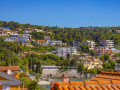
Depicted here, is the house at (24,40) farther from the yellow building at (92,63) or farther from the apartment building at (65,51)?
the yellow building at (92,63)

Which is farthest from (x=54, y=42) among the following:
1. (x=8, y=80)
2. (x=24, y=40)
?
(x=8, y=80)

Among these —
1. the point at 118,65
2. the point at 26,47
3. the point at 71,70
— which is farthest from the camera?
the point at 26,47

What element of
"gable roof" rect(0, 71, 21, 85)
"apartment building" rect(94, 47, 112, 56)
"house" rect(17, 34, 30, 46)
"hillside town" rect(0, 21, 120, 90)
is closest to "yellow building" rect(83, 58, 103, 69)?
"hillside town" rect(0, 21, 120, 90)

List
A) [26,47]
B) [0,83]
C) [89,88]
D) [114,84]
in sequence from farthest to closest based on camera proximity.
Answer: [26,47] < [114,84] < [89,88] < [0,83]

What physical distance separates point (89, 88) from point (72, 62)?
8131 centimetres

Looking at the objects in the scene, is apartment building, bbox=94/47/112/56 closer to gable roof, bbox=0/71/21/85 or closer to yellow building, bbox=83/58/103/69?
yellow building, bbox=83/58/103/69

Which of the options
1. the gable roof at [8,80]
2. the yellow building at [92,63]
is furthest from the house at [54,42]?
the gable roof at [8,80]

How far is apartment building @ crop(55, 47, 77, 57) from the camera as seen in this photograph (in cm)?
10456

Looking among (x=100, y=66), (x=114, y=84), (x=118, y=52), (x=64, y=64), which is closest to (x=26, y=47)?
(x=64, y=64)

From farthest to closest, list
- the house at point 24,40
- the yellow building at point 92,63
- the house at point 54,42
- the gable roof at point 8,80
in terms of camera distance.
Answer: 1. the house at point 54,42
2. the house at point 24,40
3. the yellow building at point 92,63
4. the gable roof at point 8,80

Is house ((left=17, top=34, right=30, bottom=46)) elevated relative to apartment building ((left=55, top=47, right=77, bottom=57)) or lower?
elevated

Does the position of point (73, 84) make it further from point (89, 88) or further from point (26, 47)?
point (26, 47)

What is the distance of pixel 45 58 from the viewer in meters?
92.0

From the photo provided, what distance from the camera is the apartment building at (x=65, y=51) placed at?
343 feet
